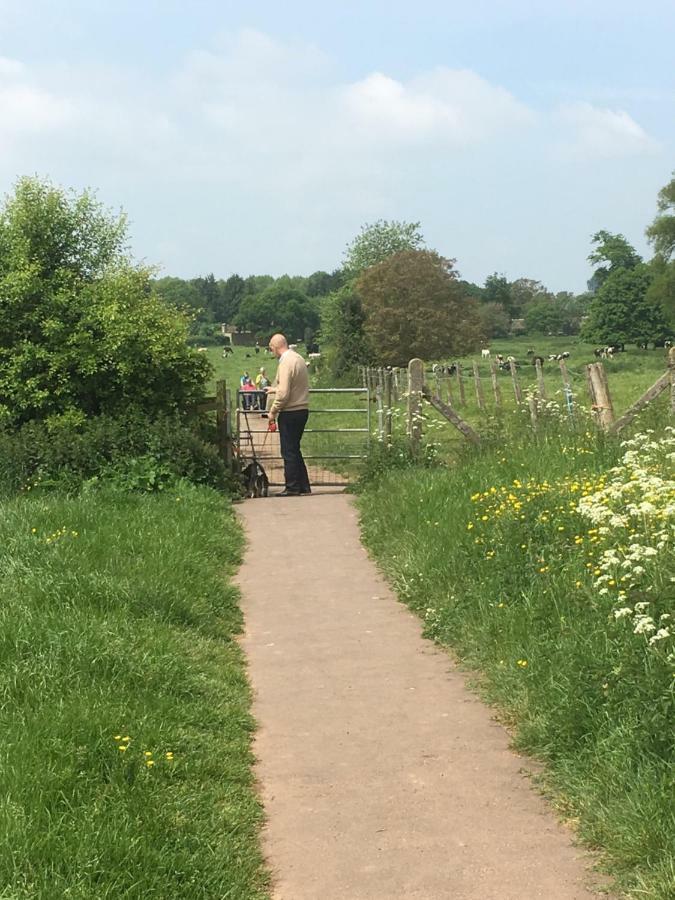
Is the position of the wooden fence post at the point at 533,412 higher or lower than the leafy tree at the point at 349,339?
lower

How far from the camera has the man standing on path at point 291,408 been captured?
1284cm

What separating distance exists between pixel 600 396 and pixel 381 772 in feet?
27.5

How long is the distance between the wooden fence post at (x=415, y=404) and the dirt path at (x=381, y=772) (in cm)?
502

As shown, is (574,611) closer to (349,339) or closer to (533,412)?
(533,412)

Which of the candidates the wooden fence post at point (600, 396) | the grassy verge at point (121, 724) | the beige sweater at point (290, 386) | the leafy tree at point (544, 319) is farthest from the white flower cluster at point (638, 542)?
the leafy tree at point (544, 319)

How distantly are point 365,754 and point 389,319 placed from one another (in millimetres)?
51590

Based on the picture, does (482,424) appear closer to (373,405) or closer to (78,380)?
(78,380)

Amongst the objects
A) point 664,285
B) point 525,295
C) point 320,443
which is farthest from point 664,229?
point 525,295

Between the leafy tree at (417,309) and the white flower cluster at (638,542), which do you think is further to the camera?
the leafy tree at (417,309)

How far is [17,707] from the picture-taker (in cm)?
486

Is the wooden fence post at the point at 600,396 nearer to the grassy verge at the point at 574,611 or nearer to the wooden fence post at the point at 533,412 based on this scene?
the wooden fence post at the point at 533,412

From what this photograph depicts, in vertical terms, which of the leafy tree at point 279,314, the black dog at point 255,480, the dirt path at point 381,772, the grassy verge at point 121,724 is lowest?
the dirt path at point 381,772

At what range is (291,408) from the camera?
12961mm

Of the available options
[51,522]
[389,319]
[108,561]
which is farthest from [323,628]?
[389,319]
